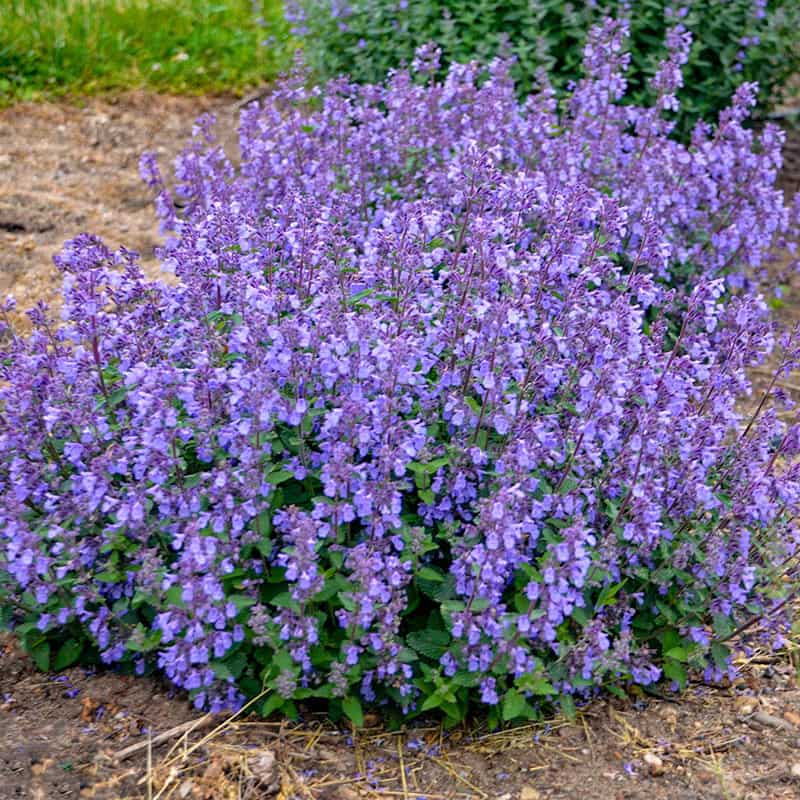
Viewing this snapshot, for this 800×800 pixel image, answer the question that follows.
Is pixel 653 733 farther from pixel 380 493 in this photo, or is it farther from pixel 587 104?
pixel 587 104

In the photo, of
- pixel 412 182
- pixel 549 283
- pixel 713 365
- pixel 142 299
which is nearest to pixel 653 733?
pixel 713 365

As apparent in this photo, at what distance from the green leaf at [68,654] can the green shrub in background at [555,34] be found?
4231 mm

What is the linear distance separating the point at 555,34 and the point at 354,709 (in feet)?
16.8

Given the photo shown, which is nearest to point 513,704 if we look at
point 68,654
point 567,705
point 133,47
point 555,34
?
point 567,705

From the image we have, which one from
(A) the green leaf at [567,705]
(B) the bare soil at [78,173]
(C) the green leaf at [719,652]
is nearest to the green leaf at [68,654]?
(A) the green leaf at [567,705]

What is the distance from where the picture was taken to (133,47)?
882 cm

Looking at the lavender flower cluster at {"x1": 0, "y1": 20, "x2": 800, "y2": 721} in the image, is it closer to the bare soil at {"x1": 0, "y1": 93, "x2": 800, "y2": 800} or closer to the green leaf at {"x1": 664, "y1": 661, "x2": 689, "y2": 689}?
the green leaf at {"x1": 664, "y1": 661, "x2": 689, "y2": 689}

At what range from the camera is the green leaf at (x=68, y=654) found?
331 cm

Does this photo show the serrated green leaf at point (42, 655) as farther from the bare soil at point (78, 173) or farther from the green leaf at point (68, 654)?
the bare soil at point (78, 173)

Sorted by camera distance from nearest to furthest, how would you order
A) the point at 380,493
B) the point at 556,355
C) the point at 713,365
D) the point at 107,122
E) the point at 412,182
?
the point at 380,493, the point at 556,355, the point at 713,365, the point at 412,182, the point at 107,122

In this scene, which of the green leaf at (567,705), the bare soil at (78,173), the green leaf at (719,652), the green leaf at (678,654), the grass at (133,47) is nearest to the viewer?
the green leaf at (567,705)

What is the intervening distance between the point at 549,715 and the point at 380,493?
103cm

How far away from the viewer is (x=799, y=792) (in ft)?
10.0

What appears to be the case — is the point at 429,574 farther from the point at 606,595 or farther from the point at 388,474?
the point at 606,595
